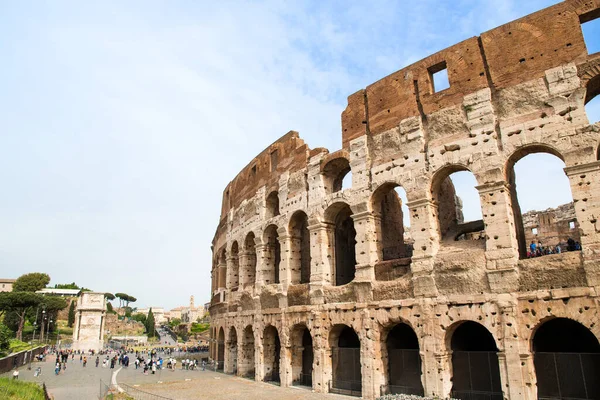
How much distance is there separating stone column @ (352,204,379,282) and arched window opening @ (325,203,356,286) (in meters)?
1.85

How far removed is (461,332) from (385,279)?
8.66 feet

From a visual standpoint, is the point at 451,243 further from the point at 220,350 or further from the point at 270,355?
the point at 220,350

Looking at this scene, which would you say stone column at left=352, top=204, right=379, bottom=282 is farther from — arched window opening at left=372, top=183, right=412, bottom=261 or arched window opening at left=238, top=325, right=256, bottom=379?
arched window opening at left=238, top=325, right=256, bottom=379

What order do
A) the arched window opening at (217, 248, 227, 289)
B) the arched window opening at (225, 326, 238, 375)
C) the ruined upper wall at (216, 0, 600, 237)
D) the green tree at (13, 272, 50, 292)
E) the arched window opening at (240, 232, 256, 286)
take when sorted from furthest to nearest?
the green tree at (13, 272, 50, 292) → the arched window opening at (217, 248, 227, 289) → the arched window opening at (225, 326, 238, 375) → the arched window opening at (240, 232, 256, 286) → the ruined upper wall at (216, 0, 600, 237)

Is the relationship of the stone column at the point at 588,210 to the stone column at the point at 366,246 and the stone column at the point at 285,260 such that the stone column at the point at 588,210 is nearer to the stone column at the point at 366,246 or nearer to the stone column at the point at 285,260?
the stone column at the point at 366,246

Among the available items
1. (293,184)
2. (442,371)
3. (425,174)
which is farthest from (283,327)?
(425,174)

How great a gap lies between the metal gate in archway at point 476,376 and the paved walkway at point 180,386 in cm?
363

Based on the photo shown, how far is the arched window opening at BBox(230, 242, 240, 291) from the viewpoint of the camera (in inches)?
871

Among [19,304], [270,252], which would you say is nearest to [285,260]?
[270,252]

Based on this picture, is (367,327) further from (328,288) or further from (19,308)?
(19,308)

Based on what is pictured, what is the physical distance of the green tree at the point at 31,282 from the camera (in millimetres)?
58062

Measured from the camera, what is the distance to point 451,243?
12414 mm

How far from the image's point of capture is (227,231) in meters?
23.5

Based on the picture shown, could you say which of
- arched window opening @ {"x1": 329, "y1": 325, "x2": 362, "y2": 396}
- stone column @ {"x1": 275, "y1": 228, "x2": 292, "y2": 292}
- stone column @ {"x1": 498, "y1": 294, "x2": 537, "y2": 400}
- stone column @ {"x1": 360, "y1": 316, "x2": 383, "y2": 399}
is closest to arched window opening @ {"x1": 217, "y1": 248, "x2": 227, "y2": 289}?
stone column @ {"x1": 275, "y1": 228, "x2": 292, "y2": 292}
